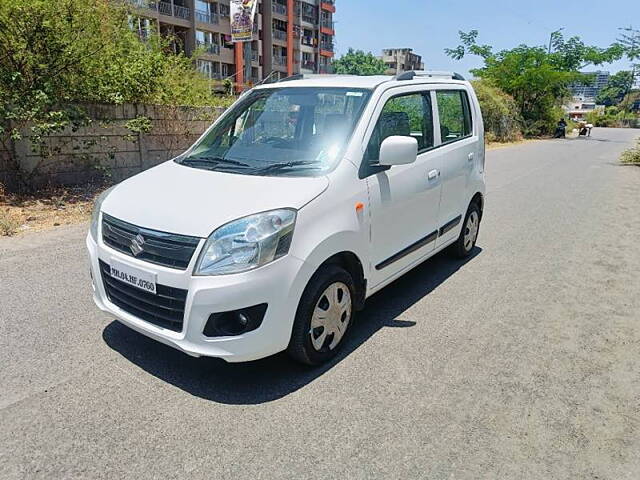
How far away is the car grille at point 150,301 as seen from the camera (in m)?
2.76

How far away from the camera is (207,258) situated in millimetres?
2689

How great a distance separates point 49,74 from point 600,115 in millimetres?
86446

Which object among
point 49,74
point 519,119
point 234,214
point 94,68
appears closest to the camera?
point 234,214

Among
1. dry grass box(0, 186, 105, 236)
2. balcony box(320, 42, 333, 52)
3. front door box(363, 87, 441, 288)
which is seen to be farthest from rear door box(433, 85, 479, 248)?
balcony box(320, 42, 333, 52)

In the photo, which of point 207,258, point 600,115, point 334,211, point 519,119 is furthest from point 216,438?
point 600,115

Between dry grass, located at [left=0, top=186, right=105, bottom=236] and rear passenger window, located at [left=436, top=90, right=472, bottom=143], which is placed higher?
rear passenger window, located at [left=436, top=90, right=472, bottom=143]

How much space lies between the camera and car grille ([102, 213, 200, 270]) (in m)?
2.72

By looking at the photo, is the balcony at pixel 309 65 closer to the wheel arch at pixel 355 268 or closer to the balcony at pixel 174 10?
the balcony at pixel 174 10

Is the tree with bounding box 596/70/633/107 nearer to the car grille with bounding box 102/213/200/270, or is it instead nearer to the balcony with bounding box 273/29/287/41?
the balcony with bounding box 273/29/287/41

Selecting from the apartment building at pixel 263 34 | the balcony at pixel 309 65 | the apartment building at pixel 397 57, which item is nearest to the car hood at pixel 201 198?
the apartment building at pixel 263 34

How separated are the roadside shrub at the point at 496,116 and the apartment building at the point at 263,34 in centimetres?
1586

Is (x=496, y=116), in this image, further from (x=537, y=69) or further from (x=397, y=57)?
(x=397, y=57)

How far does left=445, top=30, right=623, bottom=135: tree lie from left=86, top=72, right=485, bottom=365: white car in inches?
1284

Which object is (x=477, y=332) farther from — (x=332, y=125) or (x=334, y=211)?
(x=332, y=125)
